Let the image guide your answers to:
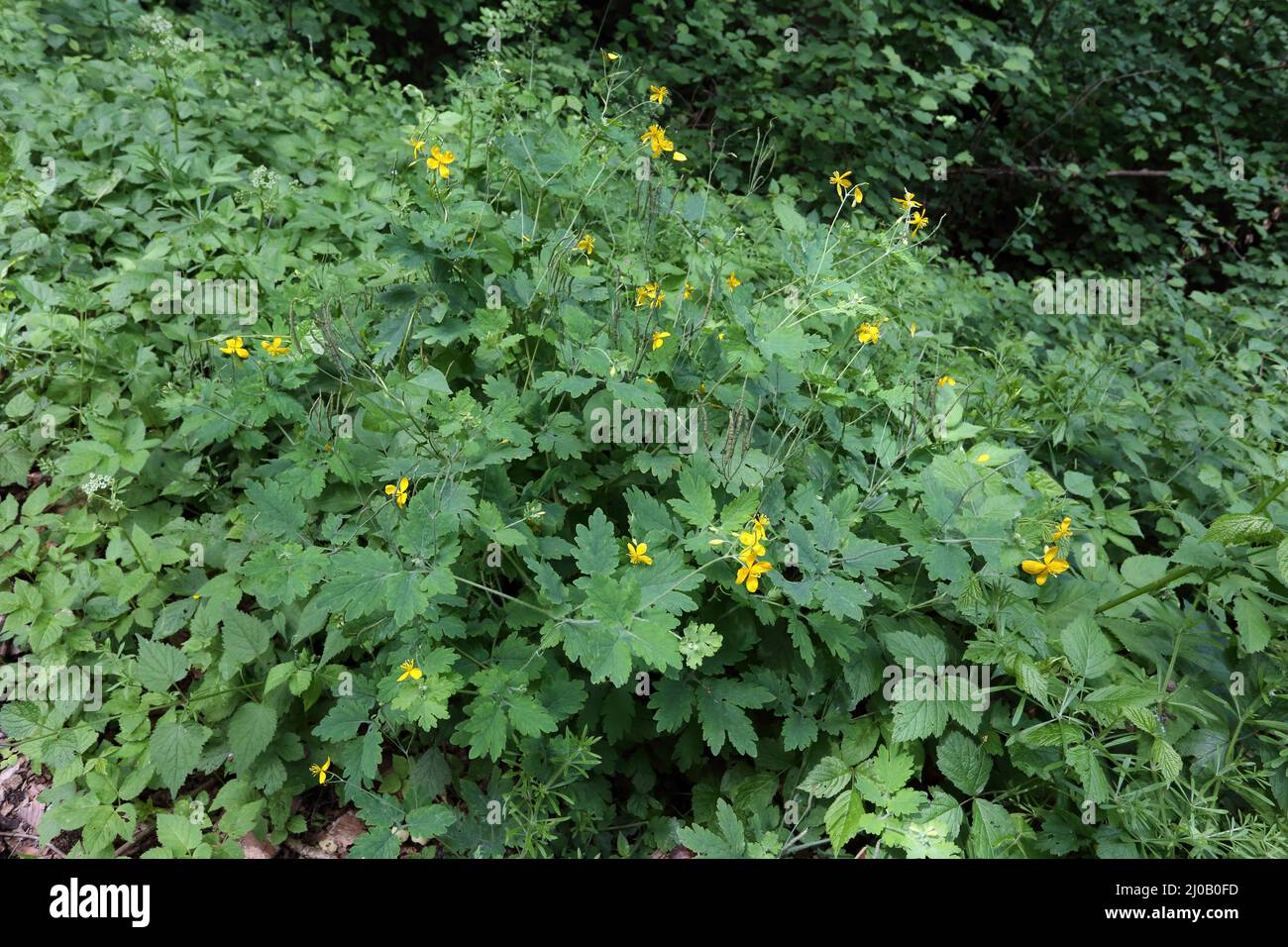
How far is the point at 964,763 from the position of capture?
196cm

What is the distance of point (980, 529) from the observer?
1.97 meters

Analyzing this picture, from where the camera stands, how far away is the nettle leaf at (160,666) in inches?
80.9

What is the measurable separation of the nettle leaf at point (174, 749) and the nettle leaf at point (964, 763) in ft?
6.30

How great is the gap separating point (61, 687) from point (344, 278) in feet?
5.06

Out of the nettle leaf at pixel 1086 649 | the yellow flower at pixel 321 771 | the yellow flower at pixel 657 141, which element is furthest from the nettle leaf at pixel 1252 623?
the yellow flower at pixel 321 771

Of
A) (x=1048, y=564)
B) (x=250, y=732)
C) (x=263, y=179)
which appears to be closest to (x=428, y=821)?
(x=250, y=732)

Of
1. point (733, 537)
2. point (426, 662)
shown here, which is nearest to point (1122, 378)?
point (733, 537)

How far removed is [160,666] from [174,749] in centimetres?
23

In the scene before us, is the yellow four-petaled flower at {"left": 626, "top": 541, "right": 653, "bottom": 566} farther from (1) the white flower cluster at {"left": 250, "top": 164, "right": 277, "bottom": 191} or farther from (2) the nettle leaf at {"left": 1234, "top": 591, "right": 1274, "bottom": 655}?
(1) the white flower cluster at {"left": 250, "top": 164, "right": 277, "bottom": 191}

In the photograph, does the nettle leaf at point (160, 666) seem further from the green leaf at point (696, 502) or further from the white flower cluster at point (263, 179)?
the white flower cluster at point (263, 179)

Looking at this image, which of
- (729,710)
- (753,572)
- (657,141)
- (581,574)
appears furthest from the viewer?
(657,141)

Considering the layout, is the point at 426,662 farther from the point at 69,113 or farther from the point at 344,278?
the point at 69,113

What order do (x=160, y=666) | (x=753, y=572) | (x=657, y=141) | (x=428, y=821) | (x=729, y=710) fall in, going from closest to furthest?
(x=753, y=572) < (x=428, y=821) < (x=729, y=710) < (x=160, y=666) < (x=657, y=141)

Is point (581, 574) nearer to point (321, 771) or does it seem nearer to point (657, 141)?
point (321, 771)
